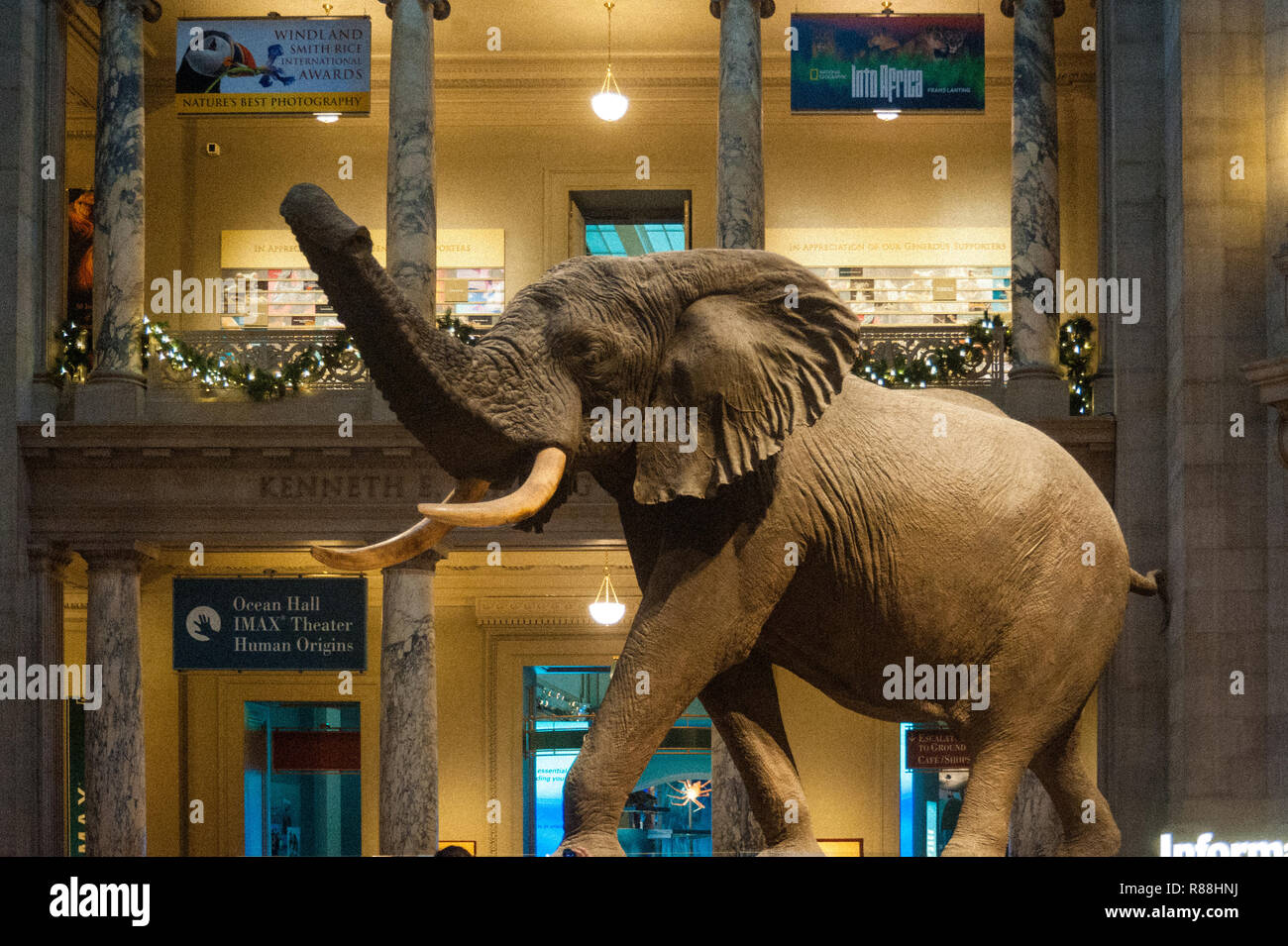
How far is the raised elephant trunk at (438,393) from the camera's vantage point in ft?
11.6

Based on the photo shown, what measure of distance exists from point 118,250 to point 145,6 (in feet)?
10.6

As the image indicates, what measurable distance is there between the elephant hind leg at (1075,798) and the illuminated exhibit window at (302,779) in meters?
19.4

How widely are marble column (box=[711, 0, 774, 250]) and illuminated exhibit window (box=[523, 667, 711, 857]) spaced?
7339mm

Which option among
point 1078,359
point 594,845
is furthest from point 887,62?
point 594,845

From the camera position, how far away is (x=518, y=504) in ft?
12.4

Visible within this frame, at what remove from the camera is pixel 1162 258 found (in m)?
16.7

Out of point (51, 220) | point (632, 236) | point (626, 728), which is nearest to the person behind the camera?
point (626, 728)

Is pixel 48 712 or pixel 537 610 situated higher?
pixel 537 610

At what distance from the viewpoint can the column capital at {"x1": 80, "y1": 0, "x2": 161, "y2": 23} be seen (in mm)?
18859

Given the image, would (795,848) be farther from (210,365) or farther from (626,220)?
(626,220)
